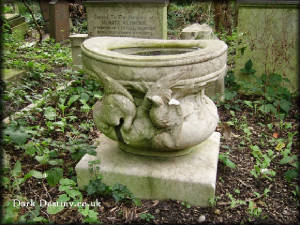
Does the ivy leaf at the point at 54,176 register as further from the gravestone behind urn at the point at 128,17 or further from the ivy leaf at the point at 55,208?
the gravestone behind urn at the point at 128,17

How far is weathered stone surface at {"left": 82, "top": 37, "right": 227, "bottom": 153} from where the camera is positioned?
6.85ft

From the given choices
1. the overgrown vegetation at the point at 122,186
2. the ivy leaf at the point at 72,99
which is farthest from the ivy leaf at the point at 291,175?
the ivy leaf at the point at 72,99

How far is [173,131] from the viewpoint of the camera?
220 cm

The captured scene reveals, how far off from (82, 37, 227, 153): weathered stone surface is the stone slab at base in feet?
0.50

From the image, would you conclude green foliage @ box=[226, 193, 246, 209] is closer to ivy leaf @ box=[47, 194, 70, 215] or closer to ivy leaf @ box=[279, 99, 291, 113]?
ivy leaf @ box=[47, 194, 70, 215]

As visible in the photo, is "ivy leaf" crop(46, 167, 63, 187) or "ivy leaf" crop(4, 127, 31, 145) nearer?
"ivy leaf" crop(4, 127, 31, 145)

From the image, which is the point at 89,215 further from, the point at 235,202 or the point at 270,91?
the point at 270,91

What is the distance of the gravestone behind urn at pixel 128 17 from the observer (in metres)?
4.37

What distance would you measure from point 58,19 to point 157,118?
19.1 feet

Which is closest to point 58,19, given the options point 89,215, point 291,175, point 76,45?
point 76,45

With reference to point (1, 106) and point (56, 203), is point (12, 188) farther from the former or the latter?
point (1, 106)

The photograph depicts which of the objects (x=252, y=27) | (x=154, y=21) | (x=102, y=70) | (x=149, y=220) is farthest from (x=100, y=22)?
(x=149, y=220)

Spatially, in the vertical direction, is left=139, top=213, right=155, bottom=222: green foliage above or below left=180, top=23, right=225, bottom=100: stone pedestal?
below

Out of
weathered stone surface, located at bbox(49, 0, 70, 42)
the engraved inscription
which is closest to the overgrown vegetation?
the engraved inscription
